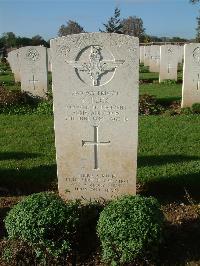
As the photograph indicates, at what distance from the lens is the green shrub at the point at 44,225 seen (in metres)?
4.41

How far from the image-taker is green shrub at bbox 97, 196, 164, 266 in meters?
4.26

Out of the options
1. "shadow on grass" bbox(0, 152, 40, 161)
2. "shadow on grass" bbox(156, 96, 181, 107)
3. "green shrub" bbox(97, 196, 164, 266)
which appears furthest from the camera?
"shadow on grass" bbox(156, 96, 181, 107)

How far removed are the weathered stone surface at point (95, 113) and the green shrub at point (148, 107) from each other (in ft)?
22.3

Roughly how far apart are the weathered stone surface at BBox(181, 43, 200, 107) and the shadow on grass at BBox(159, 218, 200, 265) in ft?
26.8

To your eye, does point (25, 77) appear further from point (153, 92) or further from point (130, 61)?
point (130, 61)

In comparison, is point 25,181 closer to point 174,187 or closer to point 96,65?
point 174,187

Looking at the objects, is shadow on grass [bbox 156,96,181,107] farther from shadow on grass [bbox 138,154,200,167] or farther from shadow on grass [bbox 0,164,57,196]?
shadow on grass [bbox 0,164,57,196]

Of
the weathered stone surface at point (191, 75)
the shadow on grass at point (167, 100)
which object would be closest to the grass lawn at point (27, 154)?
the shadow on grass at point (167, 100)

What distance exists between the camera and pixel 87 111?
213 inches

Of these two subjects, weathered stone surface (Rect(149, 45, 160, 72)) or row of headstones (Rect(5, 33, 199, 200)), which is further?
weathered stone surface (Rect(149, 45, 160, 72))

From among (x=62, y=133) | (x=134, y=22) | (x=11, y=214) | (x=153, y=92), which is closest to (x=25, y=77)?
(x=153, y=92)

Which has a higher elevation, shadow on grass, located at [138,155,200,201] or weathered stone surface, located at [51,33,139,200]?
weathered stone surface, located at [51,33,139,200]

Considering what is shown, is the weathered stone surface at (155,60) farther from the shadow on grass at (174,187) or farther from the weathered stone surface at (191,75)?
the shadow on grass at (174,187)

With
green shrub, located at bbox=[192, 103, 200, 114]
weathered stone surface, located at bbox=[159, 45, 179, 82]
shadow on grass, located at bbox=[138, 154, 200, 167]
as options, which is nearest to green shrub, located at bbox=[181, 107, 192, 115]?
green shrub, located at bbox=[192, 103, 200, 114]
